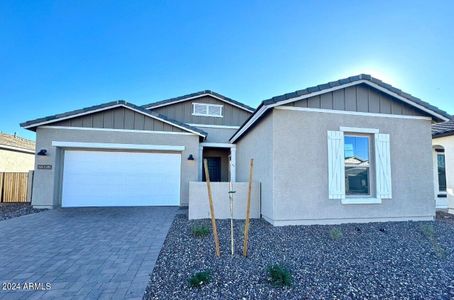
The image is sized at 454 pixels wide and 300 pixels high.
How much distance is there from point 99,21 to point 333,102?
10146mm

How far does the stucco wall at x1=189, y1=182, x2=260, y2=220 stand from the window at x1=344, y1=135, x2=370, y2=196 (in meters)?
2.79

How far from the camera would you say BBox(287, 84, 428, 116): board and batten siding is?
6359mm

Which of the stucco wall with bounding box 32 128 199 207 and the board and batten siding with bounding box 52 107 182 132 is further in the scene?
the board and batten siding with bounding box 52 107 182 132

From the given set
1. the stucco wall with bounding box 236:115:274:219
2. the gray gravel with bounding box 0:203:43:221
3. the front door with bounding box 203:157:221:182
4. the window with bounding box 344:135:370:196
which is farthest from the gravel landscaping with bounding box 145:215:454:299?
the front door with bounding box 203:157:221:182

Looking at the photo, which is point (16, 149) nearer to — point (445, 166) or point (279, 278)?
point (279, 278)

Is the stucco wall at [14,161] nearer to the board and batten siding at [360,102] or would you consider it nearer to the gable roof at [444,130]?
the board and batten siding at [360,102]

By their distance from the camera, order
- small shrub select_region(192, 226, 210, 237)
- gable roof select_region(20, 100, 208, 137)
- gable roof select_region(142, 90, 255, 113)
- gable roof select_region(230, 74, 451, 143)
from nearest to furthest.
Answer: small shrub select_region(192, 226, 210, 237) < gable roof select_region(230, 74, 451, 143) < gable roof select_region(20, 100, 208, 137) < gable roof select_region(142, 90, 255, 113)

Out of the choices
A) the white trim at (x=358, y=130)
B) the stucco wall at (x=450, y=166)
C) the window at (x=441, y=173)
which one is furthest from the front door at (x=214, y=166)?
the window at (x=441, y=173)

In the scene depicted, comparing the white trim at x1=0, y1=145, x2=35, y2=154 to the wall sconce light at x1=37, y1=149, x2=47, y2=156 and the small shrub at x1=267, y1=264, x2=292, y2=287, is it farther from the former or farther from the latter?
the small shrub at x1=267, y1=264, x2=292, y2=287

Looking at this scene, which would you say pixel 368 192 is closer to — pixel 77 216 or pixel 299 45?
pixel 299 45

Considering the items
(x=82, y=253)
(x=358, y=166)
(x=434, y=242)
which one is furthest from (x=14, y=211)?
(x=434, y=242)

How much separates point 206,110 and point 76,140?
22.2 feet

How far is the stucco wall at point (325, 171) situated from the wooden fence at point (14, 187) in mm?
11636

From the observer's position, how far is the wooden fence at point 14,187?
34.4ft
